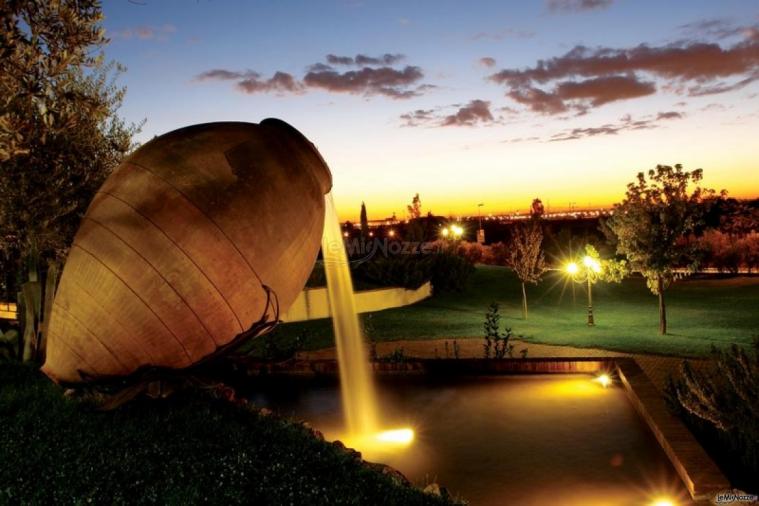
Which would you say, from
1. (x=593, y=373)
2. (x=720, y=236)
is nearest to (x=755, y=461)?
(x=593, y=373)

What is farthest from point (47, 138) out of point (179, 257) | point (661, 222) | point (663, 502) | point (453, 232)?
point (453, 232)

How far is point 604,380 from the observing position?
983cm

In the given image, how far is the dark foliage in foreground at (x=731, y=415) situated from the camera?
20.2 ft

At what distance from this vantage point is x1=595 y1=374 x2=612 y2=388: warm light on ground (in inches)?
380

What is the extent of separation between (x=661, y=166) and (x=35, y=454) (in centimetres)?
1602

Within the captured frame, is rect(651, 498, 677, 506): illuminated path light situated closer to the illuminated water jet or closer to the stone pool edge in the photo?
the stone pool edge

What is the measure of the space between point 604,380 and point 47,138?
31.4 feet

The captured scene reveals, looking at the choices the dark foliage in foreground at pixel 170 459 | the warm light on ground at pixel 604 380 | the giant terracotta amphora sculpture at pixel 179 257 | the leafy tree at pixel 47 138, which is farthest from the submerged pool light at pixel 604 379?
the leafy tree at pixel 47 138

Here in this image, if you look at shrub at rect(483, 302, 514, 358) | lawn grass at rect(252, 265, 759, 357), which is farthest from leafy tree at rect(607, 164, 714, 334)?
shrub at rect(483, 302, 514, 358)

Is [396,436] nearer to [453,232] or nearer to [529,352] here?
[529,352]

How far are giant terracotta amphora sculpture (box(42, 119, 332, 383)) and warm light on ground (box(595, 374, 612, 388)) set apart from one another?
608 centimetres

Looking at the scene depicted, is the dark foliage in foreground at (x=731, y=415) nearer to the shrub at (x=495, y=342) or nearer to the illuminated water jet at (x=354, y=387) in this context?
the illuminated water jet at (x=354, y=387)

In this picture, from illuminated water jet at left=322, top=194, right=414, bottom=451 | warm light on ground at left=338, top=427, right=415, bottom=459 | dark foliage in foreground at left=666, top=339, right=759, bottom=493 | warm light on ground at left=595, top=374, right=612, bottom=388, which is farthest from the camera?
warm light on ground at left=595, top=374, right=612, bottom=388

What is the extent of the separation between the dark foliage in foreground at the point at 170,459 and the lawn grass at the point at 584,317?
6.27 meters
